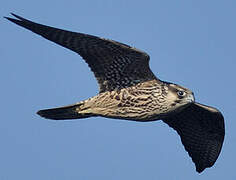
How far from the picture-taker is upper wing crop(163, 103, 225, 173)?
13258 mm

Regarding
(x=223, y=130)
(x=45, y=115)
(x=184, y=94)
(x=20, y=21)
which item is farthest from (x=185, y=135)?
(x=20, y=21)

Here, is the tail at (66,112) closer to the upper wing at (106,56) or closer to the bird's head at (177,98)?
the upper wing at (106,56)

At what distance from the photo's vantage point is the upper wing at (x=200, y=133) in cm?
1326

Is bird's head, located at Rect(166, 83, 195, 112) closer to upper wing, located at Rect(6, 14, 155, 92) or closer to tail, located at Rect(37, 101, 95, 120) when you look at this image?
upper wing, located at Rect(6, 14, 155, 92)

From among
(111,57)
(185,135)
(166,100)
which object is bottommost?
(185,135)

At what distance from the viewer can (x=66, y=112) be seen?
1207 cm

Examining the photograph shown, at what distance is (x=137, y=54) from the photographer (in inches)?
446

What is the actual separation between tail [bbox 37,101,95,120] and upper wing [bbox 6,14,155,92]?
595 millimetres

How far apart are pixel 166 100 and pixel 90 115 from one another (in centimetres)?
161

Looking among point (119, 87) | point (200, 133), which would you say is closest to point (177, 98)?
point (119, 87)

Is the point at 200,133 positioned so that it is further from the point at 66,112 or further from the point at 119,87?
the point at 66,112

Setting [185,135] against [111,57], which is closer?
[111,57]

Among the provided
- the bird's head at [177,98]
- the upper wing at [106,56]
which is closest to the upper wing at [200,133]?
the bird's head at [177,98]

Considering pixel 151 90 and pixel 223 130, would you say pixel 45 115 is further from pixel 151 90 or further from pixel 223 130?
pixel 223 130
